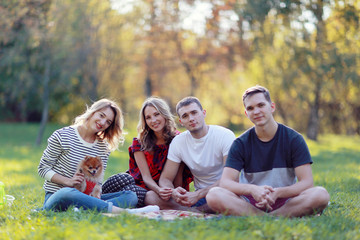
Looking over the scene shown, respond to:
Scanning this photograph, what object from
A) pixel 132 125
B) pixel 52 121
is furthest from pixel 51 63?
pixel 132 125

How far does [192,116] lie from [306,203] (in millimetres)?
1705

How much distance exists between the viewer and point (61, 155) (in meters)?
5.50

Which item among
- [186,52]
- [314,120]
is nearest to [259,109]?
[314,120]

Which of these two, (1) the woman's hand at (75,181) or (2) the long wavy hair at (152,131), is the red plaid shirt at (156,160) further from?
(1) the woman's hand at (75,181)

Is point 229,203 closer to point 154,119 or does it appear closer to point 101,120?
point 154,119

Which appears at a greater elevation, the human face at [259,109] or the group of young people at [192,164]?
the human face at [259,109]

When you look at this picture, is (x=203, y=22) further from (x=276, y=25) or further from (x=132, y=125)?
(x=132, y=125)

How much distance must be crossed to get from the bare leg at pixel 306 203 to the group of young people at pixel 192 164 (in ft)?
0.03

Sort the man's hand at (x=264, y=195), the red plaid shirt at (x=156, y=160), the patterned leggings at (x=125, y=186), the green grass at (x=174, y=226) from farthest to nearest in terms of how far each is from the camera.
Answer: the red plaid shirt at (x=156, y=160) < the patterned leggings at (x=125, y=186) < the man's hand at (x=264, y=195) < the green grass at (x=174, y=226)

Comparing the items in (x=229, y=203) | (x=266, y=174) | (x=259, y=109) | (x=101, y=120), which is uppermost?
(x=259, y=109)

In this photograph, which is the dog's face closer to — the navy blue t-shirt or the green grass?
the green grass

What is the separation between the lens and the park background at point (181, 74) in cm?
439

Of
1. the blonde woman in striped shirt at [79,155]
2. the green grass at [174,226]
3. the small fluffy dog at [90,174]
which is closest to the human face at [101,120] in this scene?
the blonde woman in striped shirt at [79,155]

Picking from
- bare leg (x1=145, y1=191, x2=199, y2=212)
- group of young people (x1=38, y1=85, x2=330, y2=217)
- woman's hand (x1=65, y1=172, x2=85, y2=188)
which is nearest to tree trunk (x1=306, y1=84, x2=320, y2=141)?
group of young people (x1=38, y1=85, x2=330, y2=217)
